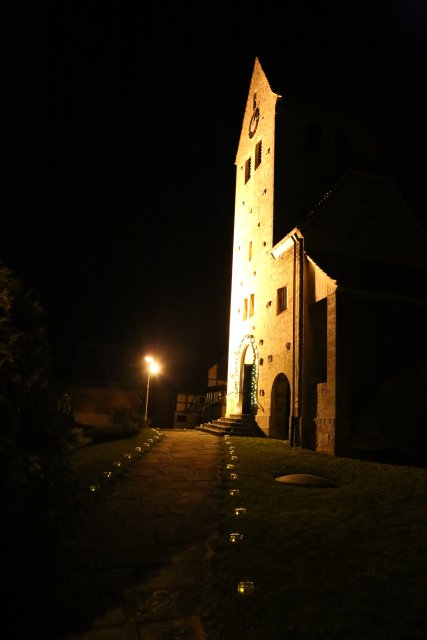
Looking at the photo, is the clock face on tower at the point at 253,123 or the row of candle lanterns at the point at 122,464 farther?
the clock face on tower at the point at 253,123

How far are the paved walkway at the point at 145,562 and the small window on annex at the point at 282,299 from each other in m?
10.3

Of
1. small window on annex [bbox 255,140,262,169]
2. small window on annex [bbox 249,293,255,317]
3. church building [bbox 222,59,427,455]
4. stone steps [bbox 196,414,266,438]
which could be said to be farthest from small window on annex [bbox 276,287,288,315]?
small window on annex [bbox 255,140,262,169]

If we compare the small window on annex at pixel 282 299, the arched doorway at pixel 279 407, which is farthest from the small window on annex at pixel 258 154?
the arched doorway at pixel 279 407

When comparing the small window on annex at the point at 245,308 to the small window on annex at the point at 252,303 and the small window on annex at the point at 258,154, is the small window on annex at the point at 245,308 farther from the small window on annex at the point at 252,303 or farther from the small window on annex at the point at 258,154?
the small window on annex at the point at 258,154

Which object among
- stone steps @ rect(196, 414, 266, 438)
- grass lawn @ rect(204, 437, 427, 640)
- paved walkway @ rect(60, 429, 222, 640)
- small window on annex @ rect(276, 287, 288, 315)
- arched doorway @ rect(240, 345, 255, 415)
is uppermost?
small window on annex @ rect(276, 287, 288, 315)

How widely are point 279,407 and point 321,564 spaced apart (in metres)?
13.7

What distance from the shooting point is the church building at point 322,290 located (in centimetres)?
1291

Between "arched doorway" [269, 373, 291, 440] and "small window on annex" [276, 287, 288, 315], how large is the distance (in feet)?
8.81

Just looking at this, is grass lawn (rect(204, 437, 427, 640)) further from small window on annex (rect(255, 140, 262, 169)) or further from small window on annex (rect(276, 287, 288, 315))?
small window on annex (rect(255, 140, 262, 169))

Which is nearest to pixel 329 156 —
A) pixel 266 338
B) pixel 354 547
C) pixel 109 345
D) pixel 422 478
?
pixel 266 338

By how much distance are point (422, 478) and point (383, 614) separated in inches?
244

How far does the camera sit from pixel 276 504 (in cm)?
652

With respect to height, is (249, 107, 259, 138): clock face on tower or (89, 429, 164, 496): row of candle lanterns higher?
(249, 107, 259, 138): clock face on tower

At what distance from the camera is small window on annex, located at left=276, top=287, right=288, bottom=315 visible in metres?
17.5
